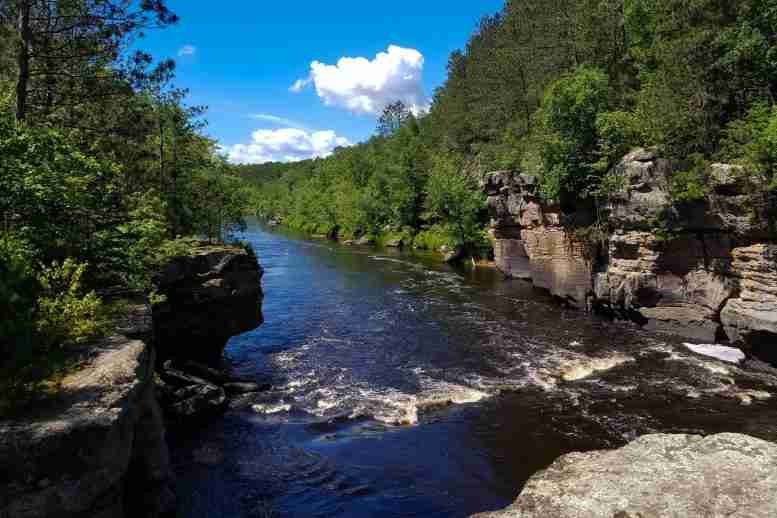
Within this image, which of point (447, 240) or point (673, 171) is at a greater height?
point (673, 171)

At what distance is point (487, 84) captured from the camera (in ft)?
223

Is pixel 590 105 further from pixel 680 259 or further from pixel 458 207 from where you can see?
pixel 458 207

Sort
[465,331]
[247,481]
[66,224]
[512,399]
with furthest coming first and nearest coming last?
[465,331], [512,399], [247,481], [66,224]

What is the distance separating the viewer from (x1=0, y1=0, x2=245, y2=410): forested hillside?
8.62 meters

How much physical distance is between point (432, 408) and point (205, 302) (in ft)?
36.3

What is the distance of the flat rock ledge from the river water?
147 inches

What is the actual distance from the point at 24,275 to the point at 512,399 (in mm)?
16149

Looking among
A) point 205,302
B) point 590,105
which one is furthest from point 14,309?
point 590,105

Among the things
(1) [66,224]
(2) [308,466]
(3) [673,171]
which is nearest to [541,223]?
(3) [673,171]

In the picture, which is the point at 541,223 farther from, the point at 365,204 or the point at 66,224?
the point at 365,204

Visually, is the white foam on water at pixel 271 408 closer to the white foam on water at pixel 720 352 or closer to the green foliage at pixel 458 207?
the white foam on water at pixel 720 352

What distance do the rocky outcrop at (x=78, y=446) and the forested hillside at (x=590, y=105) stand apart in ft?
80.7

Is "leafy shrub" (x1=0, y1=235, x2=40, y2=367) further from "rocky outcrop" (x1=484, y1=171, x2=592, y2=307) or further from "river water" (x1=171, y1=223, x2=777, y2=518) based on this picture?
"rocky outcrop" (x1=484, y1=171, x2=592, y2=307)

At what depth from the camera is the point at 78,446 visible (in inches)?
279
